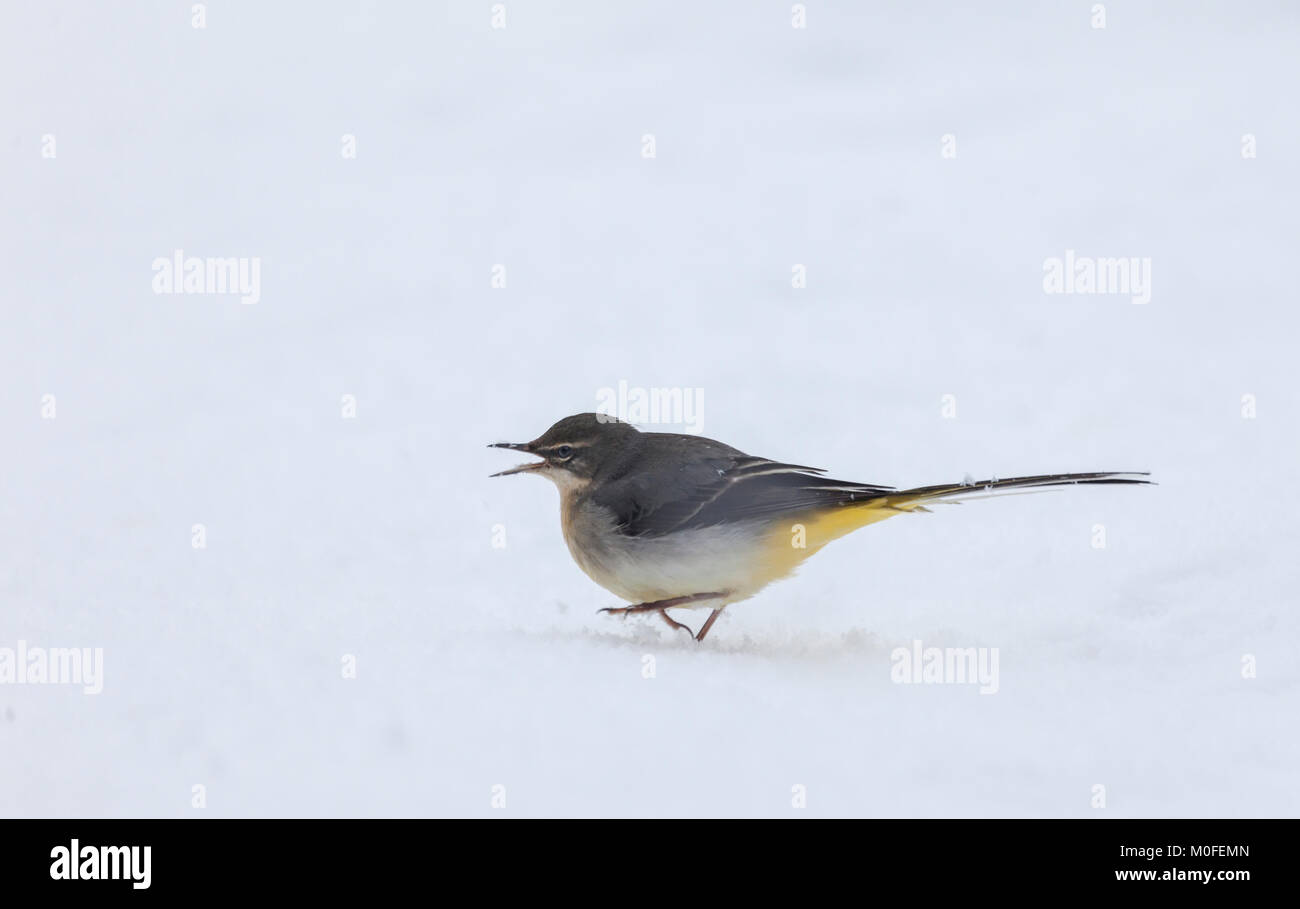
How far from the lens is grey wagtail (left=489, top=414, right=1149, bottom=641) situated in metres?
6.52

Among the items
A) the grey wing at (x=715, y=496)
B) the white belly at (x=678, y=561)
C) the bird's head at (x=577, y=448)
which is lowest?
the white belly at (x=678, y=561)

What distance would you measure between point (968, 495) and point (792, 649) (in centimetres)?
114

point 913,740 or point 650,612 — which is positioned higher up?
point 650,612

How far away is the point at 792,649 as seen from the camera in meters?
6.77

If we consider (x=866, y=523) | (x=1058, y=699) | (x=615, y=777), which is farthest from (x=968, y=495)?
(x=615, y=777)

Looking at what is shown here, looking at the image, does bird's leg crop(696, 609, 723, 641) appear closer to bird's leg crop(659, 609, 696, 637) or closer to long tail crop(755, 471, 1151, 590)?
bird's leg crop(659, 609, 696, 637)

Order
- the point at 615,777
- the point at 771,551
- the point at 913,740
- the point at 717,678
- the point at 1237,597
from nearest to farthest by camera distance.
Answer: the point at 615,777
the point at 913,740
the point at 717,678
the point at 771,551
the point at 1237,597

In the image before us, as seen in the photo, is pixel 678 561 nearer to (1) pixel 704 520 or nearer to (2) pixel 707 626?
(1) pixel 704 520

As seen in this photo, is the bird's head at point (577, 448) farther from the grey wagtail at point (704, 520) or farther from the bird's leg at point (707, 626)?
the bird's leg at point (707, 626)

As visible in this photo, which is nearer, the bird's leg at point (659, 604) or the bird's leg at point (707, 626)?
the bird's leg at point (659, 604)

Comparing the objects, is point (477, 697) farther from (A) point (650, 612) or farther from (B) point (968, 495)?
(B) point (968, 495)

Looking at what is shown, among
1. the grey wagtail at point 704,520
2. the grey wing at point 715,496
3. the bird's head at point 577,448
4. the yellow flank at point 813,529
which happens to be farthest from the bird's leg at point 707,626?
the bird's head at point 577,448

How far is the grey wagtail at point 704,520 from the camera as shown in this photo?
257 inches

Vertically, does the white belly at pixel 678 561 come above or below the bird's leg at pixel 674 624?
above
